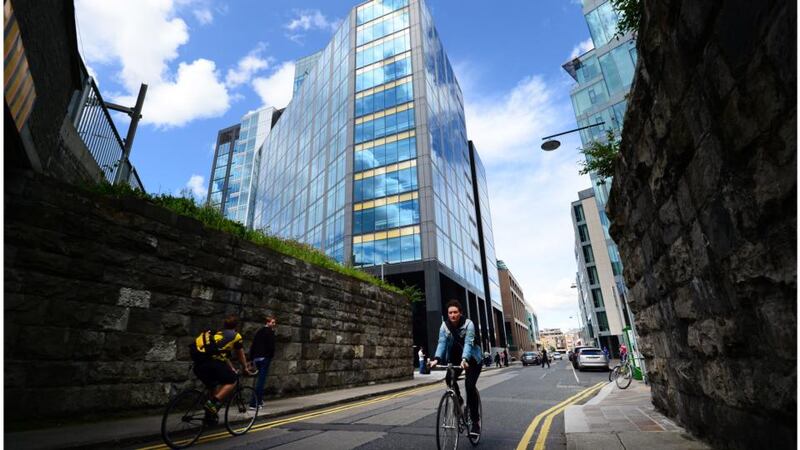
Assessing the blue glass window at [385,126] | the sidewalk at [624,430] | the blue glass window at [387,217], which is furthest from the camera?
the blue glass window at [385,126]

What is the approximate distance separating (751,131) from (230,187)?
94.2 metres

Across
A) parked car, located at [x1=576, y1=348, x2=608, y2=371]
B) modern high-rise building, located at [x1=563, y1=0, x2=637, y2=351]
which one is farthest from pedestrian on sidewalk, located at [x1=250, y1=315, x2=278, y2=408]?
modern high-rise building, located at [x1=563, y1=0, x2=637, y2=351]

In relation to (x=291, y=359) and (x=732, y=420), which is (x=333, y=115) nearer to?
(x=291, y=359)

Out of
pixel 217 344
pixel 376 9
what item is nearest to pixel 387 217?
pixel 376 9

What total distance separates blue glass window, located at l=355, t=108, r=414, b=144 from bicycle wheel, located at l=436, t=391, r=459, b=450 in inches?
1499

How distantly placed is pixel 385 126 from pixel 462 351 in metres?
38.8

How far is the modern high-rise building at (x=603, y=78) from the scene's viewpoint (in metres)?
29.4

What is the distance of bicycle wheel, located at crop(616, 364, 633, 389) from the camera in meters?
11.7

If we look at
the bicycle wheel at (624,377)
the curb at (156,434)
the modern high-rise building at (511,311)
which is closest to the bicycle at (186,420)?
the curb at (156,434)

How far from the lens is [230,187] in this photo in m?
87.1

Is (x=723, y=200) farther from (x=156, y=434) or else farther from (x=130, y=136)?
(x=130, y=136)

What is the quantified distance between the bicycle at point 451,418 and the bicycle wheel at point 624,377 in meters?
9.18

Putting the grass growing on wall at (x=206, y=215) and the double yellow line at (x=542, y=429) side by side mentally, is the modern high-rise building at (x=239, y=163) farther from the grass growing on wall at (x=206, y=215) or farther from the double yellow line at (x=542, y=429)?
the double yellow line at (x=542, y=429)

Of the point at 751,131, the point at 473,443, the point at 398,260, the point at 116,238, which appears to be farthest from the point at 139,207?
the point at 398,260
